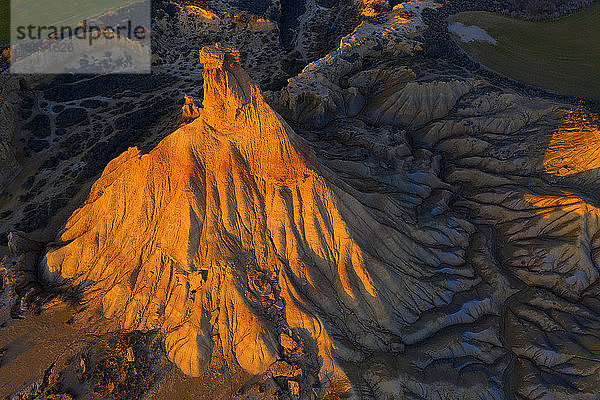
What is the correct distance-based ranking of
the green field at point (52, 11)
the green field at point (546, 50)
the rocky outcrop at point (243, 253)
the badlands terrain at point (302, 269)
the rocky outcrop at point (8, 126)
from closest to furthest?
the badlands terrain at point (302, 269), the rocky outcrop at point (243, 253), the rocky outcrop at point (8, 126), the green field at point (546, 50), the green field at point (52, 11)

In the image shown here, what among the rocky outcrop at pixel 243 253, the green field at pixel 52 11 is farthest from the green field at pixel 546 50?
the green field at pixel 52 11

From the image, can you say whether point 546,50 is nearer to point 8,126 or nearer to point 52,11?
point 8,126

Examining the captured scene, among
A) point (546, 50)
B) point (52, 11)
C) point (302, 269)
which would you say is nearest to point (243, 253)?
point (302, 269)

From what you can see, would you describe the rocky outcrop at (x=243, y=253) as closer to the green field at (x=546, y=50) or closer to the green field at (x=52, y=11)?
the green field at (x=546, y=50)

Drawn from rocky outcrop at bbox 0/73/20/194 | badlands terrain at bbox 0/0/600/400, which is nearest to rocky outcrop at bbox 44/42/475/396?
badlands terrain at bbox 0/0/600/400

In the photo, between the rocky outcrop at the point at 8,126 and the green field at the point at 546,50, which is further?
the green field at the point at 546,50

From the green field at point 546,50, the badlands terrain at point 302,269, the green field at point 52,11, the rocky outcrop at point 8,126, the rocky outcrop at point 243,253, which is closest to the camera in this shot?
the badlands terrain at point 302,269
